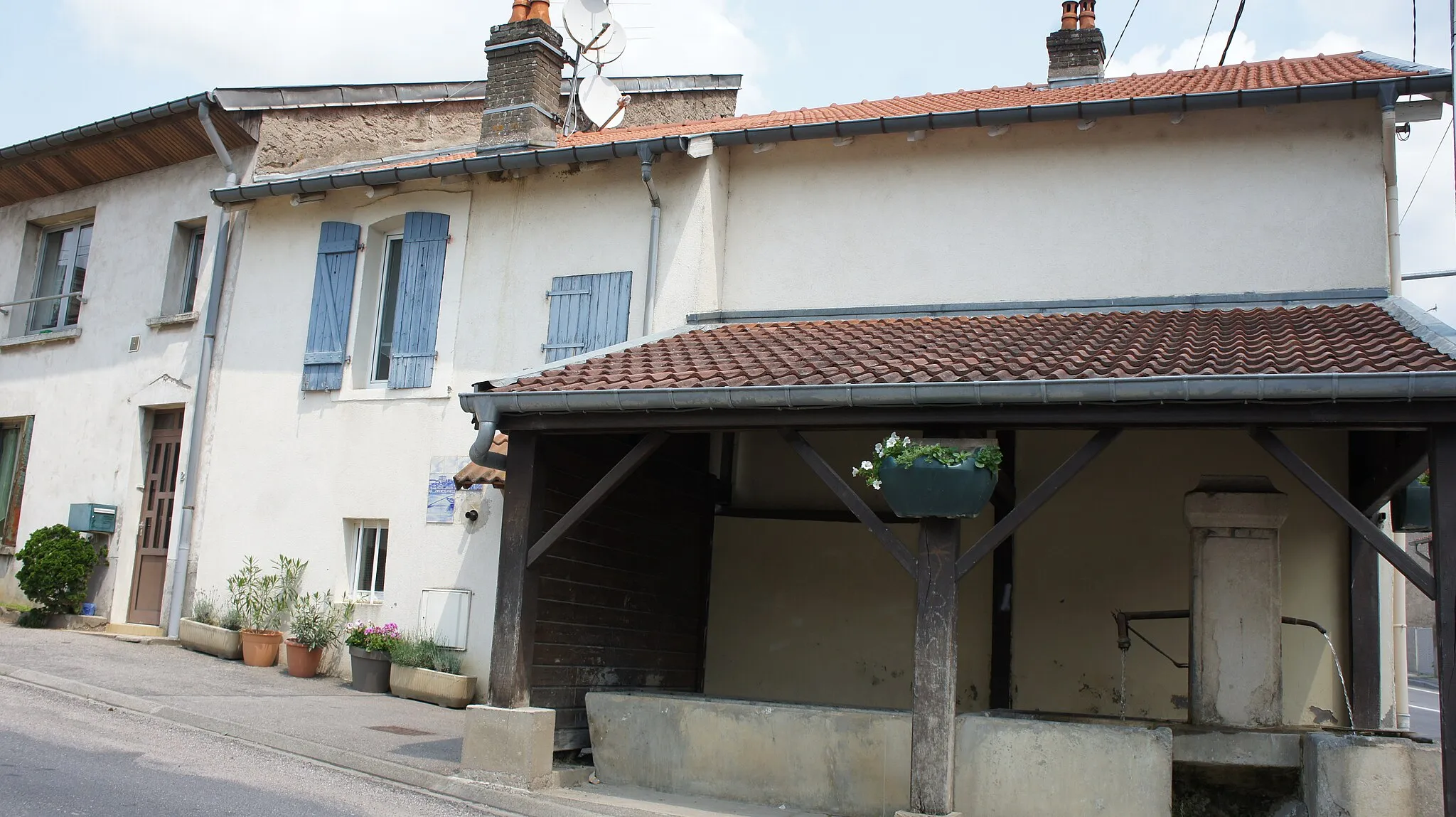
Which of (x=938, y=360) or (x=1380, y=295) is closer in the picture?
(x=938, y=360)

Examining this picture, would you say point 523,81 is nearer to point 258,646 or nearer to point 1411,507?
point 258,646

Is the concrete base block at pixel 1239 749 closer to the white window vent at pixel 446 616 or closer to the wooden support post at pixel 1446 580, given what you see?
the wooden support post at pixel 1446 580

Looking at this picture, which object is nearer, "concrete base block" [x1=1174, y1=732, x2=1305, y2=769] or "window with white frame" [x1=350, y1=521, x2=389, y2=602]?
"concrete base block" [x1=1174, y1=732, x2=1305, y2=769]

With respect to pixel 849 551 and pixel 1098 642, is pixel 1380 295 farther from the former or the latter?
pixel 849 551

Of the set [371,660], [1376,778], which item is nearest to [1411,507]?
[1376,778]

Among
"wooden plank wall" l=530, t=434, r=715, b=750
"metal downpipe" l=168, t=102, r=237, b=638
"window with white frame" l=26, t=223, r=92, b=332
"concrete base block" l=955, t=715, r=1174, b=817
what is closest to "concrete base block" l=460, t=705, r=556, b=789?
"wooden plank wall" l=530, t=434, r=715, b=750

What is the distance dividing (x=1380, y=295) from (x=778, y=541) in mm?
4883

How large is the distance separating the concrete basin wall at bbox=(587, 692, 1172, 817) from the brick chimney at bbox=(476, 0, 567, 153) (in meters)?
6.89

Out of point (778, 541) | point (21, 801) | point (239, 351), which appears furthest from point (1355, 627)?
point (239, 351)

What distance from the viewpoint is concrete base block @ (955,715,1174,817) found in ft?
19.7

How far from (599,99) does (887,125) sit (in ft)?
18.7

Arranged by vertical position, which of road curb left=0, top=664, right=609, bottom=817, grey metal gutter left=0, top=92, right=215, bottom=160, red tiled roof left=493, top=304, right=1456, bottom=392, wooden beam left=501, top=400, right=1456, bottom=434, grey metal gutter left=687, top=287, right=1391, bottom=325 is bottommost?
road curb left=0, top=664, right=609, bottom=817

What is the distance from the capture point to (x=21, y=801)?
17.2 feet

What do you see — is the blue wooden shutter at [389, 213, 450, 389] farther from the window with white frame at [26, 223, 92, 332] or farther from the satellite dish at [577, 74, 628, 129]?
the window with white frame at [26, 223, 92, 332]
